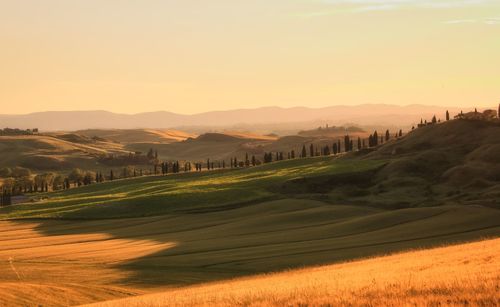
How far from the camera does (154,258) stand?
60344mm

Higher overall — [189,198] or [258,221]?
[189,198]

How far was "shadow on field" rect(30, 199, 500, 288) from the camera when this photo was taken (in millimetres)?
53278

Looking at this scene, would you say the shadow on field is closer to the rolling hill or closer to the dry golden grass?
the rolling hill

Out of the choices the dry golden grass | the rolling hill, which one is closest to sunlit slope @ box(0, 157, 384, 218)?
the rolling hill

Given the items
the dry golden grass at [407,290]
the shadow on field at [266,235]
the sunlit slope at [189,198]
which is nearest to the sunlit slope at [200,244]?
the shadow on field at [266,235]

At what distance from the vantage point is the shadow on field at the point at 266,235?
53278 millimetres

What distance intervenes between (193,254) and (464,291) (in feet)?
133

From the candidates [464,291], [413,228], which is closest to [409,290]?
[464,291]

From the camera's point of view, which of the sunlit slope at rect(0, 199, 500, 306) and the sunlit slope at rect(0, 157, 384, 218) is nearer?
the sunlit slope at rect(0, 199, 500, 306)

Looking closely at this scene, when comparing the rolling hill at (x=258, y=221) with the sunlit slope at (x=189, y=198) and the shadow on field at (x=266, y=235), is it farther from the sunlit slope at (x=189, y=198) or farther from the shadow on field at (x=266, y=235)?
the sunlit slope at (x=189, y=198)

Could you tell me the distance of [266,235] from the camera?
2808 inches

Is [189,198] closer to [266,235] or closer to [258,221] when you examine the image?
[258,221]

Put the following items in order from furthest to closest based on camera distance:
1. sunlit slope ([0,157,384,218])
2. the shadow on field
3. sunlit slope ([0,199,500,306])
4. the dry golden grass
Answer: sunlit slope ([0,157,384,218]), the shadow on field, sunlit slope ([0,199,500,306]), the dry golden grass

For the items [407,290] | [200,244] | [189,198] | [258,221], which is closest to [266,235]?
[200,244]
